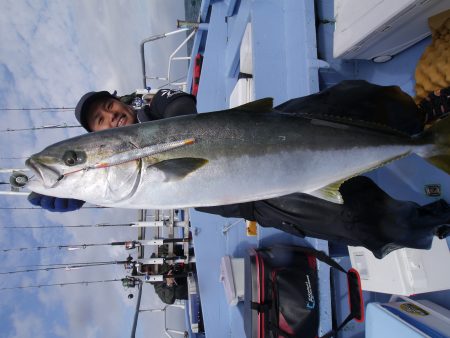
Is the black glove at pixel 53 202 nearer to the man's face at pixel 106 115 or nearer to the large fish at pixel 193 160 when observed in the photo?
the large fish at pixel 193 160

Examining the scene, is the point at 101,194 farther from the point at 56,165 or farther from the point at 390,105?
the point at 390,105

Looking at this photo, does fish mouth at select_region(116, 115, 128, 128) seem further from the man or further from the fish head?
the fish head

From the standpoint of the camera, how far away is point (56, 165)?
1.68 m

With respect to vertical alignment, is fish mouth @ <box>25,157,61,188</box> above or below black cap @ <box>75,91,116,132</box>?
below

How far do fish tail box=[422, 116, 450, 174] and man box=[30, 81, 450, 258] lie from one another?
479 millimetres

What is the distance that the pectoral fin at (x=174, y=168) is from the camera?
167 centimetres

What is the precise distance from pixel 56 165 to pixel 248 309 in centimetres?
262

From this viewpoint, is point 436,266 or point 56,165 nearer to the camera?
point 56,165

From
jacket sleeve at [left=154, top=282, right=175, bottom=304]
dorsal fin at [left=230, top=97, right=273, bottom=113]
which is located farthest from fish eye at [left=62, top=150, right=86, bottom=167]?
jacket sleeve at [left=154, top=282, right=175, bottom=304]

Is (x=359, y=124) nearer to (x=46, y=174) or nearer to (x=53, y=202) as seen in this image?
(x=46, y=174)

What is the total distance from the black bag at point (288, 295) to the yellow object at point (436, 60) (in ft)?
6.45

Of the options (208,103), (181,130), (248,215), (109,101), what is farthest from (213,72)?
(181,130)

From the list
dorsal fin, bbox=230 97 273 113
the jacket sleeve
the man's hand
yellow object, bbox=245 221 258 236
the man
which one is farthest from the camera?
the jacket sleeve

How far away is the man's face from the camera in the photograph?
3.07 metres
